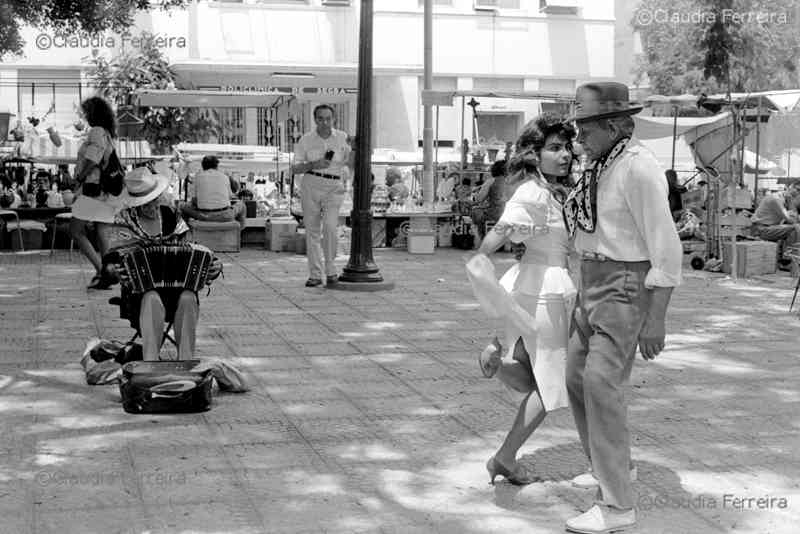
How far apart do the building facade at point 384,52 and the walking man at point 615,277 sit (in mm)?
24384

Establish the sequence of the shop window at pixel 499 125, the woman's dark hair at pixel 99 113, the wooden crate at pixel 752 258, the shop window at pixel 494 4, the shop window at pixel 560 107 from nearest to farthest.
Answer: the woman's dark hair at pixel 99 113, the wooden crate at pixel 752 258, the shop window at pixel 560 107, the shop window at pixel 499 125, the shop window at pixel 494 4

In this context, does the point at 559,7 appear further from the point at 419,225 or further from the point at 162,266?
the point at 162,266

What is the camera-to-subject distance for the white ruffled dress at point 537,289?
5.23 metres

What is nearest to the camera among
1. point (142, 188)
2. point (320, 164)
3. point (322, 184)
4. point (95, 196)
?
point (142, 188)

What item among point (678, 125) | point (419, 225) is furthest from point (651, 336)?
point (678, 125)

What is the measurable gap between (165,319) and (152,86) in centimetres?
2199

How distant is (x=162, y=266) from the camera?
7.34 metres

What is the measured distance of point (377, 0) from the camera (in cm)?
3375

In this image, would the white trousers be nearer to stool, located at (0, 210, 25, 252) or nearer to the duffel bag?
stool, located at (0, 210, 25, 252)

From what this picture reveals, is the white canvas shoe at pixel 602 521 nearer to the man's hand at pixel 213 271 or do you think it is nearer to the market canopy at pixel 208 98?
the man's hand at pixel 213 271

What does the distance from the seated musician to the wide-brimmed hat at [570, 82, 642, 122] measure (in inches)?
129

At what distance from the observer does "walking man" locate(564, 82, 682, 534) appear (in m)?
4.70

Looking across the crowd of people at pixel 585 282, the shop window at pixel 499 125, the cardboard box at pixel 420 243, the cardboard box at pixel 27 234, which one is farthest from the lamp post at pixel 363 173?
the shop window at pixel 499 125

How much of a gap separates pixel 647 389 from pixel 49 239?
1094 centimetres
